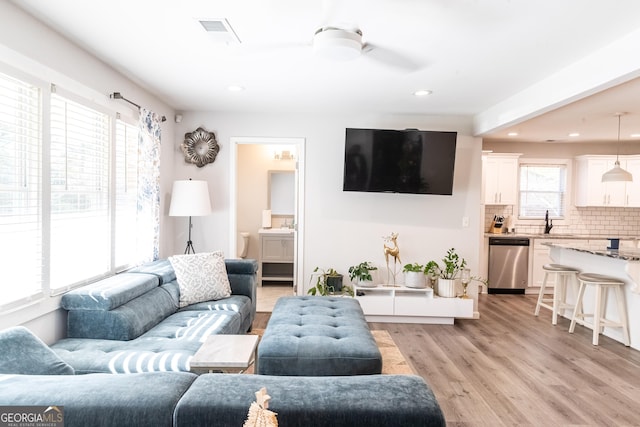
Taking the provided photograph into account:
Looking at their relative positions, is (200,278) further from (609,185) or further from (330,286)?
(609,185)

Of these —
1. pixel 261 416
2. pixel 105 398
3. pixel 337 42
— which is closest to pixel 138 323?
pixel 105 398

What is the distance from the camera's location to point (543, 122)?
5.05 metres

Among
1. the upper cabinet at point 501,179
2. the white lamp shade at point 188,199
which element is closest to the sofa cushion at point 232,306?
the white lamp shade at point 188,199

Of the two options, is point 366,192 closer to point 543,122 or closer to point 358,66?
point 358,66

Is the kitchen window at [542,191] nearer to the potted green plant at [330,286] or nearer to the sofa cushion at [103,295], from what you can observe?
the potted green plant at [330,286]

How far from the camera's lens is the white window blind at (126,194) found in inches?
134

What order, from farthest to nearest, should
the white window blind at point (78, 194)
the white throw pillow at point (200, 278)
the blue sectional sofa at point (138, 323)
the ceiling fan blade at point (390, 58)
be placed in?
the white throw pillow at point (200, 278), the ceiling fan blade at point (390, 58), the white window blind at point (78, 194), the blue sectional sofa at point (138, 323)

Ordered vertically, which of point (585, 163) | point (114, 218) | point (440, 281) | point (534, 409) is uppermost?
point (585, 163)

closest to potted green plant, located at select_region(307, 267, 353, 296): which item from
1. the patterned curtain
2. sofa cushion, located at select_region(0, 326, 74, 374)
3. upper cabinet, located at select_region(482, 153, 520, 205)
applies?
the patterned curtain

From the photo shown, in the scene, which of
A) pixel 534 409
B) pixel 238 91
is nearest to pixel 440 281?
pixel 534 409

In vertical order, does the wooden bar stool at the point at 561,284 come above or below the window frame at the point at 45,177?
below

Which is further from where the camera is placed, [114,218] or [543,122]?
[543,122]

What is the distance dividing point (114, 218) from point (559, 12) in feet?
11.3

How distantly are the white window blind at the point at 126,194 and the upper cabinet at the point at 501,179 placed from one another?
529cm
